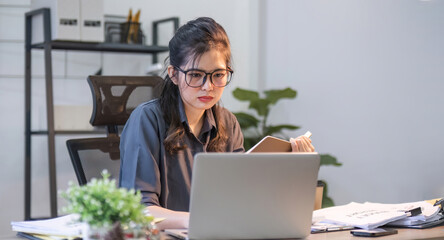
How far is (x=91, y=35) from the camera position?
332 cm

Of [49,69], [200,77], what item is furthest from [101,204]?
[49,69]

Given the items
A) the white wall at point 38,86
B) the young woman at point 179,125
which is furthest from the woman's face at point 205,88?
the white wall at point 38,86

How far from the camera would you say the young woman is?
1636 mm

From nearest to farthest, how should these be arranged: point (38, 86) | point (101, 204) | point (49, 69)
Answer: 1. point (101, 204)
2. point (49, 69)
3. point (38, 86)

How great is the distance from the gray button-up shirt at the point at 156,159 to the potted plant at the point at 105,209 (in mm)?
567

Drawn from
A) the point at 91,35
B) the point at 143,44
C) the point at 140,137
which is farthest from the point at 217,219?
the point at 143,44

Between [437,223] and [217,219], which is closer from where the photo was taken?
[217,219]

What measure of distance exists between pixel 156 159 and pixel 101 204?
692 millimetres

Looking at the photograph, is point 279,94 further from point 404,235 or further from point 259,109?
point 404,235

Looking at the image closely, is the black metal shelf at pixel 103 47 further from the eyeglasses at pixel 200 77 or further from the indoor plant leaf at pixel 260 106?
the eyeglasses at pixel 200 77

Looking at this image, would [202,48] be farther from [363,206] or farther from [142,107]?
[363,206]

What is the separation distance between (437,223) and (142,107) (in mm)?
892

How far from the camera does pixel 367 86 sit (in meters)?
3.81

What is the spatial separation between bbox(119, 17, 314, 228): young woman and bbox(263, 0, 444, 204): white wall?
6.94ft
